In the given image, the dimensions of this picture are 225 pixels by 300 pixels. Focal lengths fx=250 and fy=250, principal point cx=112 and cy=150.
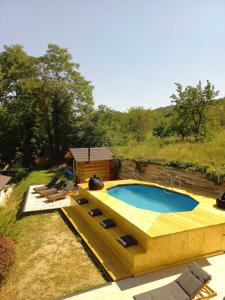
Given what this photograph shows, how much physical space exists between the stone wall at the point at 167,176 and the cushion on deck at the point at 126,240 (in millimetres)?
5279

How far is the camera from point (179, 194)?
38.3ft

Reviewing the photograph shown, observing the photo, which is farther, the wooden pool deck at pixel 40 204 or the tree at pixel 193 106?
the tree at pixel 193 106

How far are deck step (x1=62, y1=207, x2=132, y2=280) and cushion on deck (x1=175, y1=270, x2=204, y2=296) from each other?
1.56 meters

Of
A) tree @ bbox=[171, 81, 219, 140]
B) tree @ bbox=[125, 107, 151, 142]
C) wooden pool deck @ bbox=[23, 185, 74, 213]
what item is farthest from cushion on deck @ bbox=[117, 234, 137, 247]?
tree @ bbox=[125, 107, 151, 142]

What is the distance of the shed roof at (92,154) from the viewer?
1677cm

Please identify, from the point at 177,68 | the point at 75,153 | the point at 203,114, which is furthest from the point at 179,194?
the point at 177,68

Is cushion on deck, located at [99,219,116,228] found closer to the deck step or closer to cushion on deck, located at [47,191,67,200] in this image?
the deck step

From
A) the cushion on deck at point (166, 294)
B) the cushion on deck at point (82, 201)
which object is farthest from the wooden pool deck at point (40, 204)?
the cushion on deck at point (166, 294)

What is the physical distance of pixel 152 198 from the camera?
12.3 m

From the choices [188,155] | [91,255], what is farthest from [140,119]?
[91,255]

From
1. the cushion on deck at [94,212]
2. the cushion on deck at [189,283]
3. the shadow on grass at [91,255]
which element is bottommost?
the shadow on grass at [91,255]

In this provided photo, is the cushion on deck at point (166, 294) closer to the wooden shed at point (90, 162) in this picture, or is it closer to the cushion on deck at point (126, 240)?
the cushion on deck at point (126, 240)

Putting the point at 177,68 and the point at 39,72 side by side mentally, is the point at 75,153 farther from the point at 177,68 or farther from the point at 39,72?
the point at 39,72

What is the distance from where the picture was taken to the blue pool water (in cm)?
1078
